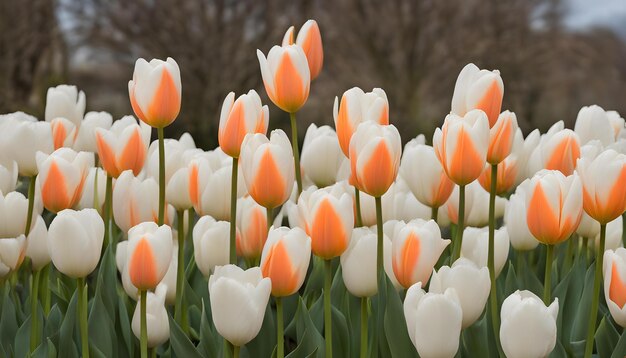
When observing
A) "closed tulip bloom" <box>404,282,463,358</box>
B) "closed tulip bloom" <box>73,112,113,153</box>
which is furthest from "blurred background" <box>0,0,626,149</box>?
"closed tulip bloom" <box>404,282,463,358</box>

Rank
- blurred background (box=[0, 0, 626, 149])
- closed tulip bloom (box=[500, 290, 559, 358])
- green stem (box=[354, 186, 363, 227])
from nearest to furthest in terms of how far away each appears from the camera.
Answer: closed tulip bloom (box=[500, 290, 559, 358]) → green stem (box=[354, 186, 363, 227]) → blurred background (box=[0, 0, 626, 149])

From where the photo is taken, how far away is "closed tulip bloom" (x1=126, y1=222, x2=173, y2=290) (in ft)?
5.24

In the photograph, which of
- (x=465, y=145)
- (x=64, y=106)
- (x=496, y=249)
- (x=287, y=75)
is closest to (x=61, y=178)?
(x=287, y=75)

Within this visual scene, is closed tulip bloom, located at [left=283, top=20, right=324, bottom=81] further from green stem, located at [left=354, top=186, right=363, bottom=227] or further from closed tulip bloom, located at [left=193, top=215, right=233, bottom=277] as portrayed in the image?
closed tulip bloom, located at [left=193, top=215, right=233, bottom=277]

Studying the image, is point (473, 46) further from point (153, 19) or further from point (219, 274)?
point (219, 274)

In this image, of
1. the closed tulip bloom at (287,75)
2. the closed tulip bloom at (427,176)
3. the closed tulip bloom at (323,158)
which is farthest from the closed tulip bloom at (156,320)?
the closed tulip bloom at (323,158)

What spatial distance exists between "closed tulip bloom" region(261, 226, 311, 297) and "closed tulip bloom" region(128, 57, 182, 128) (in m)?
0.39

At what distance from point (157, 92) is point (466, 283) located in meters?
0.72

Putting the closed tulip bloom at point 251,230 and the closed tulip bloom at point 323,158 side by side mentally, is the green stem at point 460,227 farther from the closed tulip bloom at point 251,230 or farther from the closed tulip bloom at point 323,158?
the closed tulip bloom at point 323,158

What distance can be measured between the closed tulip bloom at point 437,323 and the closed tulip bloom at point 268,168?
331mm

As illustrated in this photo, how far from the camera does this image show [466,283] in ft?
5.19

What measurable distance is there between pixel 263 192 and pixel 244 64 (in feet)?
36.0

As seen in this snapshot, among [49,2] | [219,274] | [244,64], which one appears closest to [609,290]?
[219,274]

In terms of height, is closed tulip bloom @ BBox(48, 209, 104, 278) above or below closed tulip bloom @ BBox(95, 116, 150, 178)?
below
